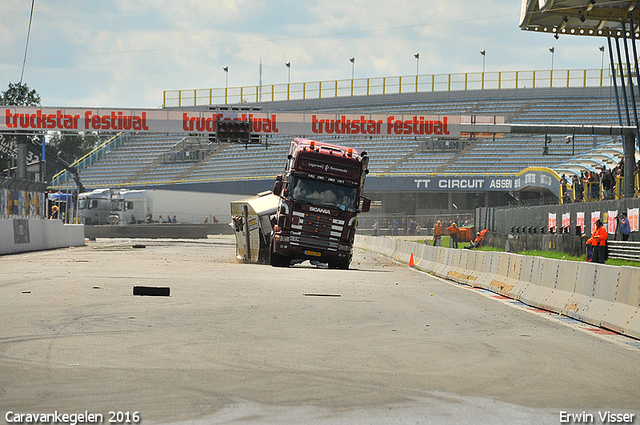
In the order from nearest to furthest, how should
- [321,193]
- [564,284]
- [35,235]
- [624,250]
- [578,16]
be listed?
[564,284] < [321,193] < [624,250] < [35,235] < [578,16]

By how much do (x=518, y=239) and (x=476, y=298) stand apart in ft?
65.7

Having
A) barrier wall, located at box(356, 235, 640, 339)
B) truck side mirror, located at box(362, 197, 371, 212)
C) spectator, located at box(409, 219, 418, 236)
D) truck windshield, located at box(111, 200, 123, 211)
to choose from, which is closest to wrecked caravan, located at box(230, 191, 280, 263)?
truck side mirror, located at box(362, 197, 371, 212)

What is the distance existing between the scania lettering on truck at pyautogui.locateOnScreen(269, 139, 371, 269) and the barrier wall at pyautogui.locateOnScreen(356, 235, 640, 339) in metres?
3.62

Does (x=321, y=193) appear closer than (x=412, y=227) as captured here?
Yes

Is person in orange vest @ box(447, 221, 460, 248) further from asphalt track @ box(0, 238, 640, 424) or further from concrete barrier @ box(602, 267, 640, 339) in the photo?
concrete barrier @ box(602, 267, 640, 339)

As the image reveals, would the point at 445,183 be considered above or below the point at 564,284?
below

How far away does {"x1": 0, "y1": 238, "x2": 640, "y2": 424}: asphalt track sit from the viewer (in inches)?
224

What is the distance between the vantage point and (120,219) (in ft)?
197

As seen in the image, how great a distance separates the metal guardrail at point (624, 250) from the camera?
2445cm

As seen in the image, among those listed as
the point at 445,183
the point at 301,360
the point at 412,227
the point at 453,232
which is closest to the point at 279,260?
the point at 301,360

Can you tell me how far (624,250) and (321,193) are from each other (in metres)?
10.1

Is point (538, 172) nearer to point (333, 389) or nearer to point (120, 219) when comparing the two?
point (120, 219)

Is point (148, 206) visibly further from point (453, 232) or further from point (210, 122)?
point (453, 232)

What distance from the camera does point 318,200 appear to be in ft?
76.8
